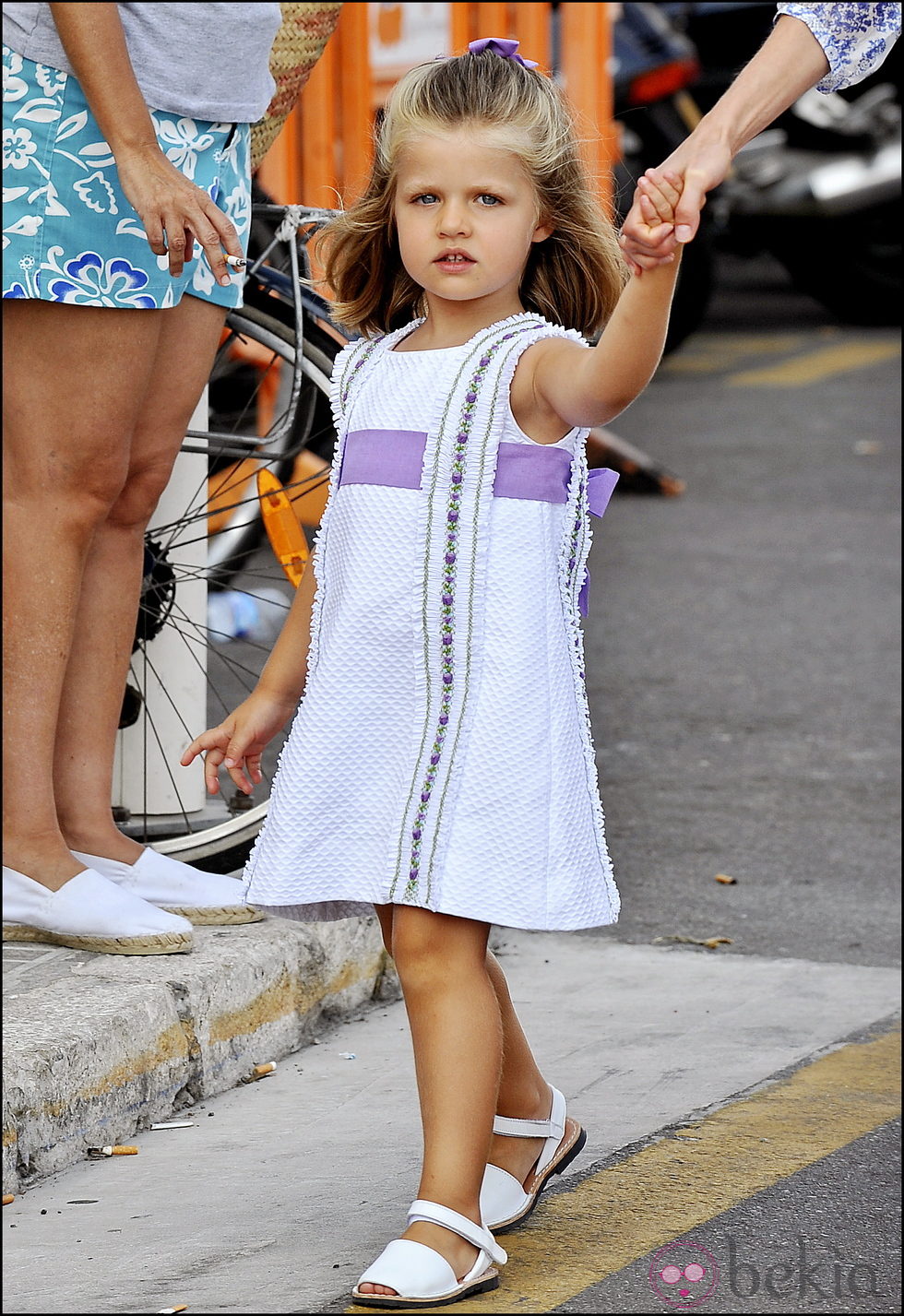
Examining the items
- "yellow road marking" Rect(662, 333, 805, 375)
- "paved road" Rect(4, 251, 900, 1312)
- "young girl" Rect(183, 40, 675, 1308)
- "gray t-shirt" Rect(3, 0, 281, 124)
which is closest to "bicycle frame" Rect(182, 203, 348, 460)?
"gray t-shirt" Rect(3, 0, 281, 124)

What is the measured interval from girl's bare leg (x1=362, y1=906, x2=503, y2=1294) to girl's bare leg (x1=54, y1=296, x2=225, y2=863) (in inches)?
37.0

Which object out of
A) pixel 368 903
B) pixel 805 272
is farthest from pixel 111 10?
pixel 805 272

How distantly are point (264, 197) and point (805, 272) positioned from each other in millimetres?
8611

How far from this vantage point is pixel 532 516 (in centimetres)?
222

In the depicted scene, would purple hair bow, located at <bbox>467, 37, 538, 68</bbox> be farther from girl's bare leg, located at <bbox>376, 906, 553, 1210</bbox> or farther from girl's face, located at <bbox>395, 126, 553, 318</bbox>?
girl's bare leg, located at <bbox>376, 906, 553, 1210</bbox>

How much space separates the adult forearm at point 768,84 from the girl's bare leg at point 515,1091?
97 cm

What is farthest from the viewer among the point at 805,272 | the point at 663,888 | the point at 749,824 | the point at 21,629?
the point at 805,272

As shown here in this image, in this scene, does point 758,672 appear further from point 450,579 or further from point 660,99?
point 660,99

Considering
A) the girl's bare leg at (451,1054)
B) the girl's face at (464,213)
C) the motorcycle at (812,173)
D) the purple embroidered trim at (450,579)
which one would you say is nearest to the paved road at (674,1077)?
the girl's bare leg at (451,1054)

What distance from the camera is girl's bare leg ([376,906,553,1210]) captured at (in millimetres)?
2365

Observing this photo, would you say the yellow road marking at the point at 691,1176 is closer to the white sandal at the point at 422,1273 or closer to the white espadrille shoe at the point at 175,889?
the white sandal at the point at 422,1273

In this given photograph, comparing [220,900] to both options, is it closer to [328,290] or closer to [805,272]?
[328,290]

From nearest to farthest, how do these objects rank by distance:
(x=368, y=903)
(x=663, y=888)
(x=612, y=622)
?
(x=368, y=903)
(x=663, y=888)
(x=612, y=622)

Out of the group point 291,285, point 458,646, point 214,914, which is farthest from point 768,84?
point 214,914
